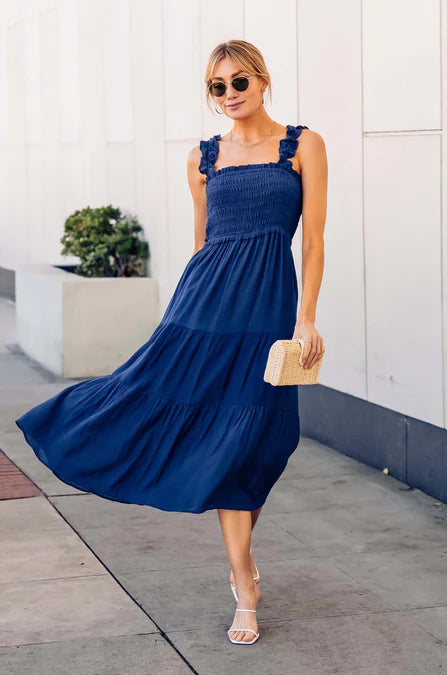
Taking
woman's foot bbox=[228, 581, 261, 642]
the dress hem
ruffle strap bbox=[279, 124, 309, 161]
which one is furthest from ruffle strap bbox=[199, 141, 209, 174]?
woman's foot bbox=[228, 581, 261, 642]

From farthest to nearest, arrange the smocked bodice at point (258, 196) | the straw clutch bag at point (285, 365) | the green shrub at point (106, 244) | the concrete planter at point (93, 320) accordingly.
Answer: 1. the green shrub at point (106, 244)
2. the concrete planter at point (93, 320)
3. the smocked bodice at point (258, 196)
4. the straw clutch bag at point (285, 365)

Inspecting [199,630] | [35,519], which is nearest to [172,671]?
[199,630]

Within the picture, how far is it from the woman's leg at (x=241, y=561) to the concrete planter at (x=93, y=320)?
592 centimetres

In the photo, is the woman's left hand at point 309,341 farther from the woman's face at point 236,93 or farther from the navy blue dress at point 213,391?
the woman's face at point 236,93

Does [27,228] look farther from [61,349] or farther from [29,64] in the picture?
[61,349]

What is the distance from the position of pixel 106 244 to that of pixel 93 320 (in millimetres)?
833

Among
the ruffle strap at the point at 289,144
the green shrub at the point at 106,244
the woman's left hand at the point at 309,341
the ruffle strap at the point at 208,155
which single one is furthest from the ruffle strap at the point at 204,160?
the green shrub at the point at 106,244

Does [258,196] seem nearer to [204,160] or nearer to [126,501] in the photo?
[204,160]

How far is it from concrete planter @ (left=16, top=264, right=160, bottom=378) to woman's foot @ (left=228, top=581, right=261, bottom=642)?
5.94 m

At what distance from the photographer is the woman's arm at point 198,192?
15.0 feet

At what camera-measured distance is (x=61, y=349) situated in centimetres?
1013

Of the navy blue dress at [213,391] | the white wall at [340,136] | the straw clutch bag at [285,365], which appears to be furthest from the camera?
the white wall at [340,136]

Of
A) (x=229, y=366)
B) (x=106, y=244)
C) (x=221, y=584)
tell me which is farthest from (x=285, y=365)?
(x=106, y=244)

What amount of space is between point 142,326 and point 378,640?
6404 millimetres
